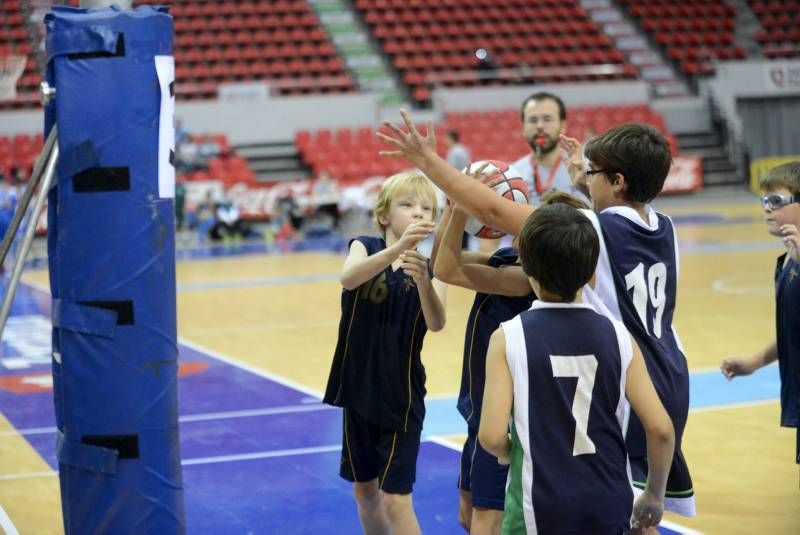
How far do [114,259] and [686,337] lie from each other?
739 cm

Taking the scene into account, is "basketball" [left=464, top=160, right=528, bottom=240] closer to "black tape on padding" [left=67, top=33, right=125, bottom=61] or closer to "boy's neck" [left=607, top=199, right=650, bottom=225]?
"boy's neck" [left=607, top=199, right=650, bottom=225]

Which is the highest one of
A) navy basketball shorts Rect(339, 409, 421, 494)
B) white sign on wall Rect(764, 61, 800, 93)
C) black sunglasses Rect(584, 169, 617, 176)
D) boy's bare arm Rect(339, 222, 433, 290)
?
white sign on wall Rect(764, 61, 800, 93)

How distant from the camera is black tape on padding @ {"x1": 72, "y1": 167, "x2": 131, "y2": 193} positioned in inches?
147

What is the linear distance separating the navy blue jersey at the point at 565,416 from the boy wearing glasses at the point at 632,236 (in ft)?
1.54

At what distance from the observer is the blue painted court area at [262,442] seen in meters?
5.44

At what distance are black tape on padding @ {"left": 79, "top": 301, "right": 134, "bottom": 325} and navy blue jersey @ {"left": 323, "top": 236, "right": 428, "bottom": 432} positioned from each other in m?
0.89

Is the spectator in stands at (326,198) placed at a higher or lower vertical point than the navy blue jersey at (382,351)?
lower

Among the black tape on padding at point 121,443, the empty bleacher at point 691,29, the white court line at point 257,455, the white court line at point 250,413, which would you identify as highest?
the empty bleacher at point 691,29

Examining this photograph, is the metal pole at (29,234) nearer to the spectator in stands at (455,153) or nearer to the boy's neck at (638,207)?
the boy's neck at (638,207)

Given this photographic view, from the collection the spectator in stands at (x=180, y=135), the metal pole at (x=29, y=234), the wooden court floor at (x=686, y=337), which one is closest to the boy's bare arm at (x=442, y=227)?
the metal pole at (x=29, y=234)

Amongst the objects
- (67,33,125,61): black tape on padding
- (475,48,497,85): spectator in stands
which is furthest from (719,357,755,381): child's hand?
(475,48,497,85): spectator in stands

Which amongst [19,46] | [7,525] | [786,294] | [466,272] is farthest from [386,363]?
[19,46]

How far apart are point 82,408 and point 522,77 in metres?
25.8

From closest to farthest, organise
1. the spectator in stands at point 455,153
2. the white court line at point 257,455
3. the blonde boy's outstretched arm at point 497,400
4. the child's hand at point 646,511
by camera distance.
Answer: the blonde boy's outstretched arm at point 497,400
the child's hand at point 646,511
the white court line at point 257,455
the spectator in stands at point 455,153
